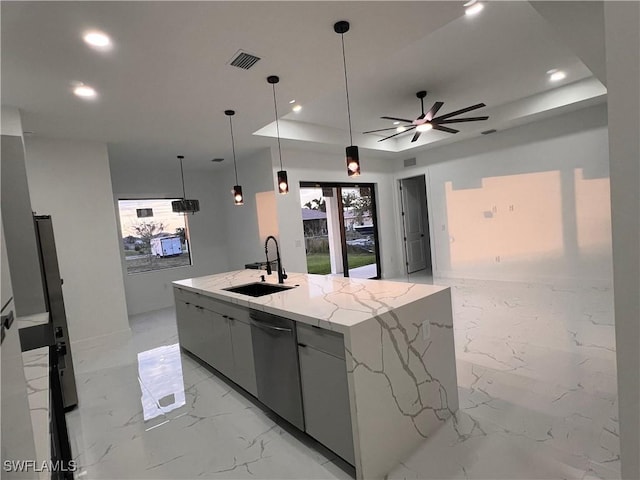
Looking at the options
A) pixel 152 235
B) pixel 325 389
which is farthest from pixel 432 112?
pixel 152 235

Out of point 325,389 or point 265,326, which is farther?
point 265,326

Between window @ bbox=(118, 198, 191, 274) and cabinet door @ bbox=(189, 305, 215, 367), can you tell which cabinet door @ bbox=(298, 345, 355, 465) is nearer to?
cabinet door @ bbox=(189, 305, 215, 367)

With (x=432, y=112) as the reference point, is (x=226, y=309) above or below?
below

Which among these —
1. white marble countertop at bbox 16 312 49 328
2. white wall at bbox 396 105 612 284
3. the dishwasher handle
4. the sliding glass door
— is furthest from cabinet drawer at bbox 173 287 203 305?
white wall at bbox 396 105 612 284

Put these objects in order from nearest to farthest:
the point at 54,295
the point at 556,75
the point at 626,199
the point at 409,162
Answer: the point at 626,199
the point at 54,295
the point at 556,75
the point at 409,162

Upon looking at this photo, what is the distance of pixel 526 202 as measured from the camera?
5922 mm

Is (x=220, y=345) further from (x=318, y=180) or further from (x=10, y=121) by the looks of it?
(x=318, y=180)

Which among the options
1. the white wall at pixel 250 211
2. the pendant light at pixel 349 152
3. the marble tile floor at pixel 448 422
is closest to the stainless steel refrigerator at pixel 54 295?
the marble tile floor at pixel 448 422

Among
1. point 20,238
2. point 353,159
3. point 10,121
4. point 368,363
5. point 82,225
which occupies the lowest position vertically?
point 368,363

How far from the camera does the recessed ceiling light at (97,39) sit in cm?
221

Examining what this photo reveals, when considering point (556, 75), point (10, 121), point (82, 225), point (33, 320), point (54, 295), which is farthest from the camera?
point (82, 225)

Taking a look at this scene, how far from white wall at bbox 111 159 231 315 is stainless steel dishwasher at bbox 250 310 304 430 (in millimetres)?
4699

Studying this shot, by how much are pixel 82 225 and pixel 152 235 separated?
2266 mm

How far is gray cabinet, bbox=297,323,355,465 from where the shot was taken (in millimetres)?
1798
